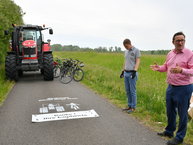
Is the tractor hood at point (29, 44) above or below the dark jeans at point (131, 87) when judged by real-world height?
above

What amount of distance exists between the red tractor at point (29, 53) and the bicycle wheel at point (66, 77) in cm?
71

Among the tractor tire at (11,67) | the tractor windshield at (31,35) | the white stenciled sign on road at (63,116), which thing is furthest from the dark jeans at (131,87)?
the tractor windshield at (31,35)

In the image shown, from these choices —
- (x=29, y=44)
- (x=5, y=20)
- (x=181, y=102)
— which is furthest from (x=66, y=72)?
(x=181, y=102)

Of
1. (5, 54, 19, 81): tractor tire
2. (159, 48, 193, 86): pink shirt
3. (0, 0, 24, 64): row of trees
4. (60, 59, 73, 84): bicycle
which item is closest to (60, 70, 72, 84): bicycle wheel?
(60, 59, 73, 84): bicycle

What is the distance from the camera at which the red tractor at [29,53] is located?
12.3 metres

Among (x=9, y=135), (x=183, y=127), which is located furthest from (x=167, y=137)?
(x=9, y=135)

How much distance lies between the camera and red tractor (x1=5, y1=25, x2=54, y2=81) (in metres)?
12.3

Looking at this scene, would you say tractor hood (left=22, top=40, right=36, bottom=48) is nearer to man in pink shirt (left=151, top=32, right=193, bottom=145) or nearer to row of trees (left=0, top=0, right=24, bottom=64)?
row of trees (left=0, top=0, right=24, bottom=64)

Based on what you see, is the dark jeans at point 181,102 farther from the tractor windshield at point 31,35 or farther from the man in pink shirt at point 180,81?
the tractor windshield at point 31,35

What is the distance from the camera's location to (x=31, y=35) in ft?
42.6

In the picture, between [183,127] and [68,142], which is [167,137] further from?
[68,142]

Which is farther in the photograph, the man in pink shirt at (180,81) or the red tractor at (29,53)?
the red tractor at (29,53)

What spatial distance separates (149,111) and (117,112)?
2.89 feet

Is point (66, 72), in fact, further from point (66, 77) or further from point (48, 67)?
point (48, 67)
